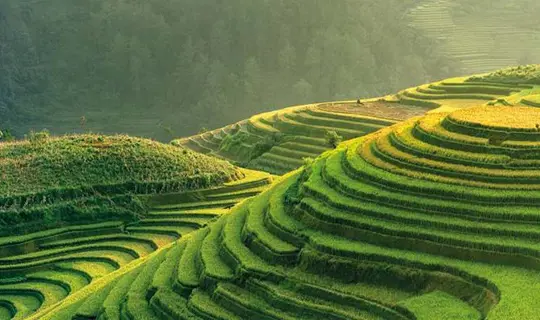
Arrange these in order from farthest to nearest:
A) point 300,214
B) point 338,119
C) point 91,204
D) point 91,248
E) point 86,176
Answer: point 338,119 < point 86,176 < point 91,204 < point 91,248 < point 300,214

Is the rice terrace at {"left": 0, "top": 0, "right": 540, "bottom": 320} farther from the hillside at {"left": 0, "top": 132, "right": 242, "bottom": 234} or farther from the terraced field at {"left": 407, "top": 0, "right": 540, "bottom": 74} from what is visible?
the terraced field at {"left": 407, "top": 0, "right": 540, "bottom": 74}

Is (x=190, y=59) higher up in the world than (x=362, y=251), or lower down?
higher up

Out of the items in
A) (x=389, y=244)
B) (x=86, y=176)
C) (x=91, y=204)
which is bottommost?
(x=389, y=244)

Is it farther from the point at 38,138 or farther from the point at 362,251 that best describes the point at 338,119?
the point at 362,251

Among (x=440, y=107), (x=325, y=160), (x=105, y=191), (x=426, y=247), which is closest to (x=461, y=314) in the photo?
(x=426, y=247)

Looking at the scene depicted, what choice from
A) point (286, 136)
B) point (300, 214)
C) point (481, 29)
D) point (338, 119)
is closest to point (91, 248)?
point (300, 214)

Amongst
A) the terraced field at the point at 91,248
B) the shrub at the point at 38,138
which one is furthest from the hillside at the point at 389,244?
the shrub at the point at 38,138

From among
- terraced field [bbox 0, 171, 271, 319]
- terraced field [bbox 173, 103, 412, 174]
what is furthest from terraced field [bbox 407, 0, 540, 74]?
terraced field [bbox 0, 171, 271, 319]
